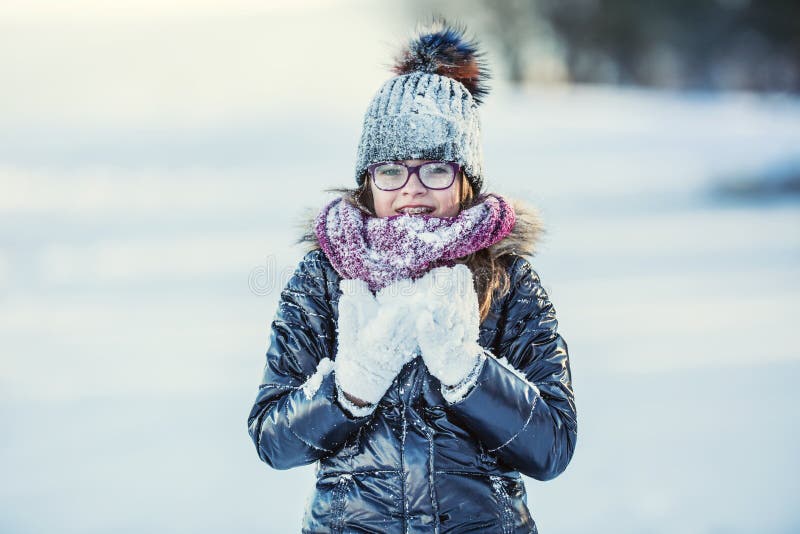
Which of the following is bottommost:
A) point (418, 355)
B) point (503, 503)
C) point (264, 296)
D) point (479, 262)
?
point (264, 296)

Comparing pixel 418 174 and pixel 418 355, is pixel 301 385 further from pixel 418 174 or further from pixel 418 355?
pixel 418 174

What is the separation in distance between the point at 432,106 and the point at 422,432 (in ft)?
2.08

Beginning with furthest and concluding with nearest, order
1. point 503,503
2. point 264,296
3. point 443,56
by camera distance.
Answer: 1. point 264,296
2. point 443,56
3. point 503,503

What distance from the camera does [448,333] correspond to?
142 centimetres

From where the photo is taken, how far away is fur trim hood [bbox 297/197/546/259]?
1.67 metres

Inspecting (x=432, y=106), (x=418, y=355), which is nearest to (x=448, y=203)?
(x=432, y=106)

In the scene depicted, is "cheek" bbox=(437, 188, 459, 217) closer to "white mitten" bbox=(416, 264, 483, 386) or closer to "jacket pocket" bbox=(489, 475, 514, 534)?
"white mitten" bbox=(416, 264, 483, 386)

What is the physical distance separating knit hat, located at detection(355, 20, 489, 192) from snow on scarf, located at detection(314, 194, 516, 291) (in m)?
0.14
